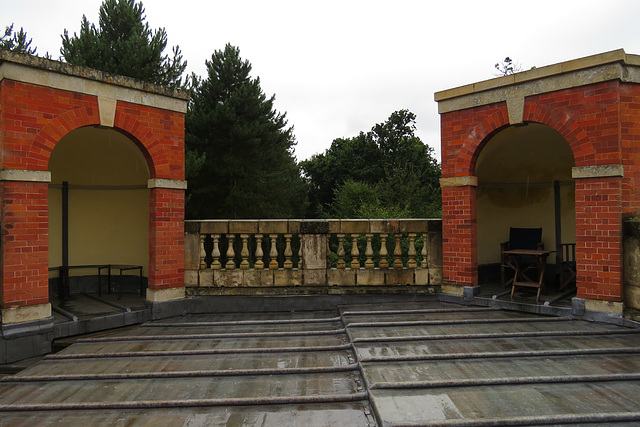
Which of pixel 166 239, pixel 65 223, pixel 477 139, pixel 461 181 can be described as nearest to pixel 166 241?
pixel 166 239

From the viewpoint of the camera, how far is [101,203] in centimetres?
838

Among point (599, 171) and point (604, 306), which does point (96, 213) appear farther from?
point (604, 306)

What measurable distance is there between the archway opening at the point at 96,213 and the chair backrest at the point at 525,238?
7.31 m

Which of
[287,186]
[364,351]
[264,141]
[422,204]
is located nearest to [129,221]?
[364,351]

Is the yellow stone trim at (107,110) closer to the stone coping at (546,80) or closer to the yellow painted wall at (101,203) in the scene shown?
the yellow painted wall at (101,203)

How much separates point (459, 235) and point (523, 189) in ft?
9.11

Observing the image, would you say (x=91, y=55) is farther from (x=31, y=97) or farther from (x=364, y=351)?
(x=364, y=351)

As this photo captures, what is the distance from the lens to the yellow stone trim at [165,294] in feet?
21.5

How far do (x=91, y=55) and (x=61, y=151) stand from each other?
26.0 feet

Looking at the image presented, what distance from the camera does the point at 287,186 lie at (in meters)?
21.7

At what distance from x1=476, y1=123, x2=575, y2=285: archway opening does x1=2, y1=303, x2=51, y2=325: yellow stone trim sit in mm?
7435

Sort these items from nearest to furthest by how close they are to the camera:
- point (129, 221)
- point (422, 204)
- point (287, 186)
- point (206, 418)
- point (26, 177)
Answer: point (206, 418)
point (26, 177)
point (129, 221)
point (287, 186)
point (422, 204)

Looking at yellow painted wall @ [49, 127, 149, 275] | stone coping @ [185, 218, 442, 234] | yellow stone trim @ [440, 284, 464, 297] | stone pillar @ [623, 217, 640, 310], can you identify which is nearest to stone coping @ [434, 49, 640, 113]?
stone pillar @ [623, 217, 640, 310]

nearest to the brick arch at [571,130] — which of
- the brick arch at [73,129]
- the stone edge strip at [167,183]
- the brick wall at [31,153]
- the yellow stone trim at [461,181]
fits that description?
the yellow stone trim at [461,181]
